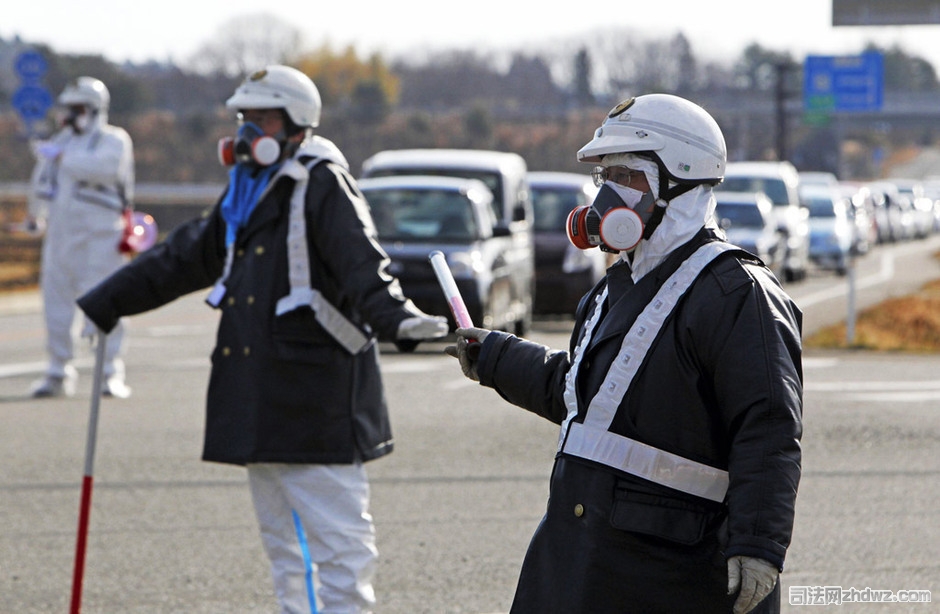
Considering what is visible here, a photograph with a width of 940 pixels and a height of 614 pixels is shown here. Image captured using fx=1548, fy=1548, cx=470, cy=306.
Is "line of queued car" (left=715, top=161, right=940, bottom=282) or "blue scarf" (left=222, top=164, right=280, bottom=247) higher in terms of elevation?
"blue scarf" (left=222, top=164, right=280, bottom=247)

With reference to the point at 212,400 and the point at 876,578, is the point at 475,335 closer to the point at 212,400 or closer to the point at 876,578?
the point at 212,400

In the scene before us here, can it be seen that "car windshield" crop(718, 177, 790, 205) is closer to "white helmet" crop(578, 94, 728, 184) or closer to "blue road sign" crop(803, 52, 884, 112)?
"white helmet" crop(578, 94, 728, 184)

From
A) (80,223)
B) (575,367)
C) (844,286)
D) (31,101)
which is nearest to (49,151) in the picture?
(80,223)

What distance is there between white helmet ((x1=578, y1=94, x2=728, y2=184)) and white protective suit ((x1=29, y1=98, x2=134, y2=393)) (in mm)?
8340

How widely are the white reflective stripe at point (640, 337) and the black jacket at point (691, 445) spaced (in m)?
0.02

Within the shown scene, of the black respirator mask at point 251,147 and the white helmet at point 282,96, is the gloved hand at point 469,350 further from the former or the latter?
the white helmet at point 282,96

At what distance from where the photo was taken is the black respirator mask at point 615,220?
336 centimetres

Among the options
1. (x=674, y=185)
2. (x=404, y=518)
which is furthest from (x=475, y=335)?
(x=404, y=518)

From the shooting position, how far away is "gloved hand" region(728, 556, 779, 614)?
10.3 feet

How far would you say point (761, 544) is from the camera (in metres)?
3.13

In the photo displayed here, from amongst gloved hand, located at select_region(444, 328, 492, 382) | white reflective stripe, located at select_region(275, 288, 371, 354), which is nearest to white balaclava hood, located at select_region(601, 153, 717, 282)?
gloved hand, located at select_region(444, 328, 492, 382)

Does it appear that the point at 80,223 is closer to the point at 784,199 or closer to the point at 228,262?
the point at 228,262

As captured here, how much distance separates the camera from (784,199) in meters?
27.1

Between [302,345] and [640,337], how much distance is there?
197 cm
